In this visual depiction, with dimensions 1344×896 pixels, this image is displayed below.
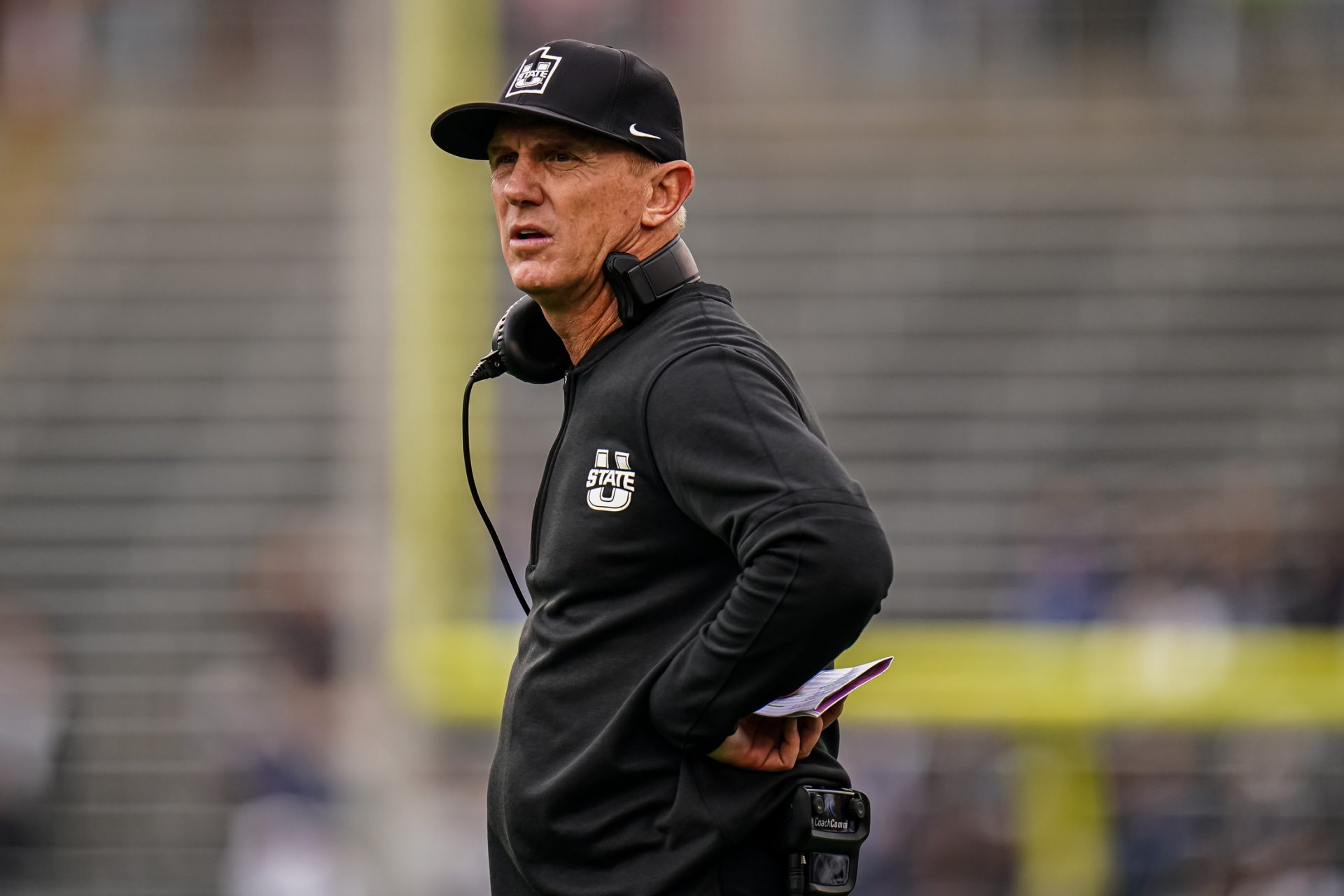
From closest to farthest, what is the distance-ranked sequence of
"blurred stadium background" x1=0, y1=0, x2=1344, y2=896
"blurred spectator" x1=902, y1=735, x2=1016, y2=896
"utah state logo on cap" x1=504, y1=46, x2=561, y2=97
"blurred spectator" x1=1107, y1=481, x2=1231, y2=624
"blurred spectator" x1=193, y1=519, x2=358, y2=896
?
"utah state logo on cap" x1=504, y1=46, x2=561, y2=97 → "blurred spectator" x1=902, y1=735, x2=1016, y2=896 → "blurred stadium background" x1=0, y1=0, x2=1344, y2=896 → "blurred spectator" x1=193, y1=519, x2=358, y2=896 → "blurred spectator" x1=1107, y1=481, x2=1231, y2=624

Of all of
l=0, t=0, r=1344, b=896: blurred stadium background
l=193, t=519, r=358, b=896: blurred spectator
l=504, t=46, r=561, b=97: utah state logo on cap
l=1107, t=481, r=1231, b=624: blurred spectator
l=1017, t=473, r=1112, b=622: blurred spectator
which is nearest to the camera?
l=504, t=46, r=561, b=97: utah state logo on cap

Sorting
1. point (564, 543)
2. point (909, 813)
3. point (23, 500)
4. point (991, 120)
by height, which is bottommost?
point (909, 813)

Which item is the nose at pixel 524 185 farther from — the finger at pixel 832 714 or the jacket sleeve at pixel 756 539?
the finger at pixel 832 714

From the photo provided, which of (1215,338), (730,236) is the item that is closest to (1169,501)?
(1215,338)

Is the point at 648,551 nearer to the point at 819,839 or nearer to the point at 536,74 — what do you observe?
the point at 819,839

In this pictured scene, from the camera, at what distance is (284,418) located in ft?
31.6

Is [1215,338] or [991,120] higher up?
[991,120]

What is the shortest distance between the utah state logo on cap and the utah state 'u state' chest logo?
44 centimetres

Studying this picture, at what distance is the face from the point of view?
7.77 ft

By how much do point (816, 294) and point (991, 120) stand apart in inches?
75.1

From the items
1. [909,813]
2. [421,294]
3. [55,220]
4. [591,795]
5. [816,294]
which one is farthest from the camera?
[55,220]

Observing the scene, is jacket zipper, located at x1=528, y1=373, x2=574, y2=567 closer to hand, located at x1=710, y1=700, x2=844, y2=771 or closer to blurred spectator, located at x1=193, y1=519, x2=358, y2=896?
hand, located at x1=710, y1=700, x2=844, y2=771

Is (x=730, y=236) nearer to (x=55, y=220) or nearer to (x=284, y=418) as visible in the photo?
(x=284, y=418)

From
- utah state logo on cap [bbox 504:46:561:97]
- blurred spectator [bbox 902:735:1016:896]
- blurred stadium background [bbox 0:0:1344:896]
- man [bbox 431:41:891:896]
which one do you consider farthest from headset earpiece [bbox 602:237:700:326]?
blurred spectator [bbox 902:735:1016:896]
